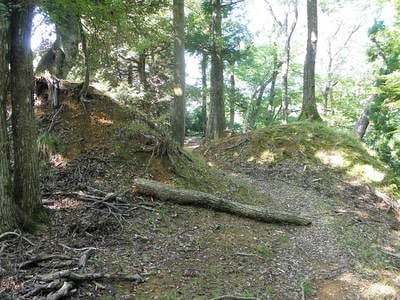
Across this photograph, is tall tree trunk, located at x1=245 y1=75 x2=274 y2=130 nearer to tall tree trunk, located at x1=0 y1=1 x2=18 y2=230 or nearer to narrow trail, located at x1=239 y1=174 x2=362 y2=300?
narrow trail, located at x1=239 y1=174 x2=362 y2=300

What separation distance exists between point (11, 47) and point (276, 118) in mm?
24784

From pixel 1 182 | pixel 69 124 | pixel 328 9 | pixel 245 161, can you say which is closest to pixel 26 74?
pixel 1 182

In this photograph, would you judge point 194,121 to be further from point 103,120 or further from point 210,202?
point 210,202

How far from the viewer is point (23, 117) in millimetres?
4727

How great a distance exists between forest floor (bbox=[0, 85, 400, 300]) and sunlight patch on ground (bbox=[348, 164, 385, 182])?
1225 mm

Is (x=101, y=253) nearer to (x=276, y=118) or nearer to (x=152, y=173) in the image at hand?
(x=152, y=173)

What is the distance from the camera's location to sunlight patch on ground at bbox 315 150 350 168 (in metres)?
10.8

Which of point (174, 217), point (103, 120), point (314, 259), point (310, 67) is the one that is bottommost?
point (314, 259)

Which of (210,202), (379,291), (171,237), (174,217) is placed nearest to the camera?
(379,291)

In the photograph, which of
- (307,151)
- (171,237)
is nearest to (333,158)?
(307,151)

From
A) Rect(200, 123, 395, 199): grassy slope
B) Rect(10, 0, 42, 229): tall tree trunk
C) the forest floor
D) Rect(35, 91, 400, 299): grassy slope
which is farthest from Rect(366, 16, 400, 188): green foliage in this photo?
Rect(10, 0, 42, 229): tall tree trunk

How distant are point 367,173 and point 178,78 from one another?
6.19 m

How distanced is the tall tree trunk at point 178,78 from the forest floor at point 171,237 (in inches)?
91.8

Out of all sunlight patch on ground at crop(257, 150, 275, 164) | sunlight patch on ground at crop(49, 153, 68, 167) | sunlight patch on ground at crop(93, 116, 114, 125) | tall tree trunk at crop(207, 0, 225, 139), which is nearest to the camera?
sunlight patch on ground at crop(49, 153, 68, 167)
